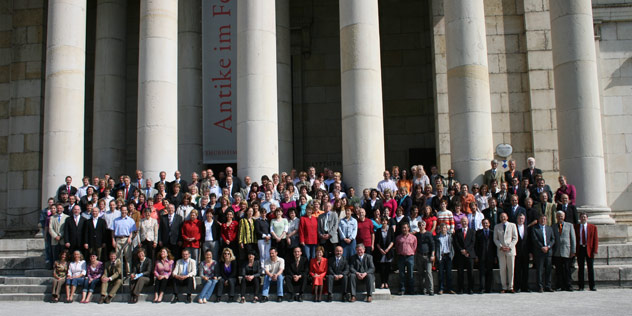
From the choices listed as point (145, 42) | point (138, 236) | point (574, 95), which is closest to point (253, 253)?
point (138, 236)

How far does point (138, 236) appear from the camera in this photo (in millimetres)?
17031

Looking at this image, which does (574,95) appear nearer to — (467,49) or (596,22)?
(467,49)

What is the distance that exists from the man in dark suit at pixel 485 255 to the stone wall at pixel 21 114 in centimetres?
1757

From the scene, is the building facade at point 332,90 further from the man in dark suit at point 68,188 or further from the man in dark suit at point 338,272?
the man in dark suit at point 338,272

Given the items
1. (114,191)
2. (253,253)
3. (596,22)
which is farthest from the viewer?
(596,22)

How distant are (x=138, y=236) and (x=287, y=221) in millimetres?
4001

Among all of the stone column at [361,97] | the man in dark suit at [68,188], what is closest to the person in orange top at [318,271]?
the stone column at [361,97]

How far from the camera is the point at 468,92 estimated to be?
20500mm

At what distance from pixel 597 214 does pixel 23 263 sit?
17264mm

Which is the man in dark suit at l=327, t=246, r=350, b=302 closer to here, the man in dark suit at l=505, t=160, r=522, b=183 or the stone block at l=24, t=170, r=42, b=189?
Result: the man in dark suit at l=505, t=160, r=522, b=183

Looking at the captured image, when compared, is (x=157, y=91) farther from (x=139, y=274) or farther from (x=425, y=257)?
(x=425, y=257)

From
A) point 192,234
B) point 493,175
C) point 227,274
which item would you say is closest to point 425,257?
point 493,175

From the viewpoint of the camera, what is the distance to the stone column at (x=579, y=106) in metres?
20.0

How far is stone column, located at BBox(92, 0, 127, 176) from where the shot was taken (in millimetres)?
25188
